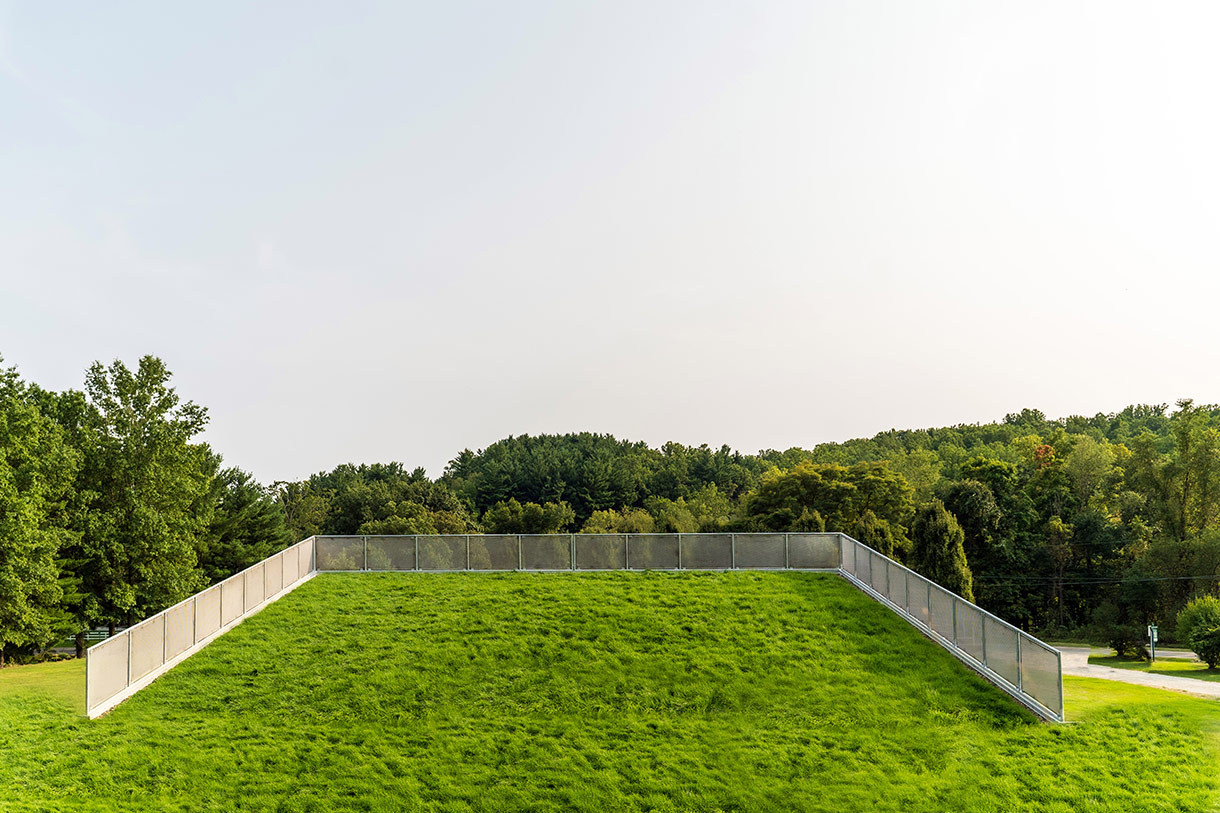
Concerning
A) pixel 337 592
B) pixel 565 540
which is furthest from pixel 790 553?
pixel 337 592

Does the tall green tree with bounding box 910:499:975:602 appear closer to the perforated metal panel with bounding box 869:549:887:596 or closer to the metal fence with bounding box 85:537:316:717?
the perforated metal panel with bounding box 869:549:887:596

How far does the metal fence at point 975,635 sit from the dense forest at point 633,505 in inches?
794

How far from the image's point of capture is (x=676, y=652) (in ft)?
74.0

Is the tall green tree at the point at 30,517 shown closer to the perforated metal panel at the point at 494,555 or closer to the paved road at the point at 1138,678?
the perforated metal panel at the point at 494,555

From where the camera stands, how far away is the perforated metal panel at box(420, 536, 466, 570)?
99.8 feet

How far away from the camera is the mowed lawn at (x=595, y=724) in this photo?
641 inches

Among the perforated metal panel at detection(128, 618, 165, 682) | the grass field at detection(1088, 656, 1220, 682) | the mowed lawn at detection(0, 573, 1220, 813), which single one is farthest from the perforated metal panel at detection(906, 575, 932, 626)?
the perforated metal panel at detection(128, 618, 165, 682)

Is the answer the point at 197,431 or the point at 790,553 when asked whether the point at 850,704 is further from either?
the point at 197,431

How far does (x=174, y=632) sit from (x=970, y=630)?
20.0 m

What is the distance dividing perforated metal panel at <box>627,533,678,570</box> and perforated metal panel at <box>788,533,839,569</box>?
3.90m

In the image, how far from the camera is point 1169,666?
38.9m

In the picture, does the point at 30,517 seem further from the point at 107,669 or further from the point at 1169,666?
the point at 1169,666

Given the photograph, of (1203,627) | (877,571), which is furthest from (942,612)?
(1203,627)

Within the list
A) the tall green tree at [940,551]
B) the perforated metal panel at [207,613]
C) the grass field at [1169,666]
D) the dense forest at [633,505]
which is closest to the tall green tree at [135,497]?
the dense forest at [633,505]
